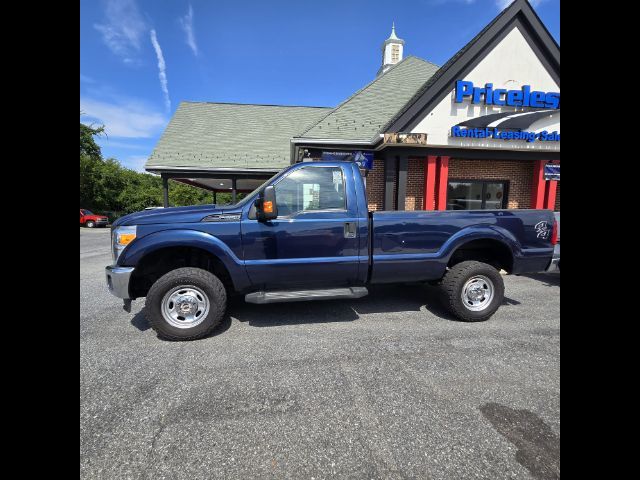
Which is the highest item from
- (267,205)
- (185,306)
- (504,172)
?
(504,172)

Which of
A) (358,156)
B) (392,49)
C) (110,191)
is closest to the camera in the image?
(358,156)

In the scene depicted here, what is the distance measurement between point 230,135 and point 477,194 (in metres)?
11.0

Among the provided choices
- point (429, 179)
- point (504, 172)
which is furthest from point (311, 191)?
point (504, 172)

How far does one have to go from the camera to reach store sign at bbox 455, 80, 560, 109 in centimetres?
895

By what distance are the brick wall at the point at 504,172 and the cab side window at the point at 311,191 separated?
8.24 meters

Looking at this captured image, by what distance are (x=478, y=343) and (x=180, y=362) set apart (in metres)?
3.11

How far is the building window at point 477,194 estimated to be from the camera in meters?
10.3

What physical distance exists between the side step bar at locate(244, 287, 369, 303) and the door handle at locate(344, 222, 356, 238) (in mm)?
649

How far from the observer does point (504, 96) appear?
9.21 metres

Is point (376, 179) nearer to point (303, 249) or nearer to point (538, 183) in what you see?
point (538, 183)

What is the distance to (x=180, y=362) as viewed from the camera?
2691 mm
